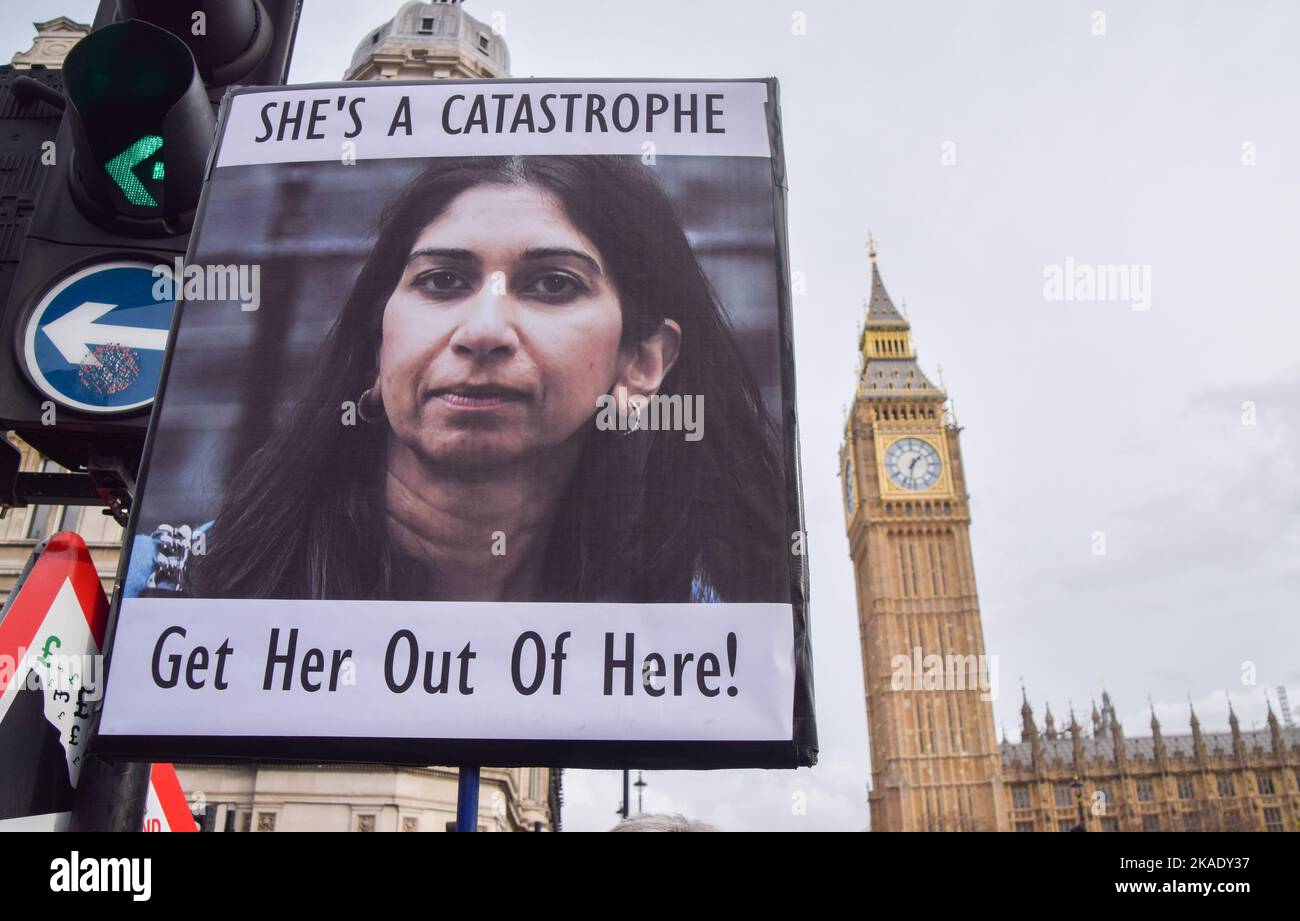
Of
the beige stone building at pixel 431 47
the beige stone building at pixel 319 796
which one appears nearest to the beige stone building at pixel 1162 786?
the beige stone building at pixel 319 796

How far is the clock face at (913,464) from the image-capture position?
9149 cm

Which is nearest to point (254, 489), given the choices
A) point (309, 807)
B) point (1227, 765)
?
point (309, 807)

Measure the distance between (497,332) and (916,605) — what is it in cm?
8939

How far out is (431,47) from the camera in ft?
81.8

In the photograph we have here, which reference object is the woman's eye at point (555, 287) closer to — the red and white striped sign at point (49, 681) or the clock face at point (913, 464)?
the red and white striped sign at point (49, 681)

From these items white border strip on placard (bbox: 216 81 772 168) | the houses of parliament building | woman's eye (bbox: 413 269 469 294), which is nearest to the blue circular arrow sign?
white border strip on placard (bbox: 216 81 772 168)

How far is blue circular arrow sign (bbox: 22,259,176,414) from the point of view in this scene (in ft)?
13.9

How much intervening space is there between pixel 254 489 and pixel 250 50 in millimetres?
2297

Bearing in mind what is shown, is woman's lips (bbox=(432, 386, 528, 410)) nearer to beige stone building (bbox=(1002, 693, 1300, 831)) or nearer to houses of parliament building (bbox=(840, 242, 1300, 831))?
houses of parliament building (bbox=(840, 242, 1300, 831))

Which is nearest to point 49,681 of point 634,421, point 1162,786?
point 634,421

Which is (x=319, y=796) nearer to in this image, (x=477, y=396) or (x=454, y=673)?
(x=477, y=396)
